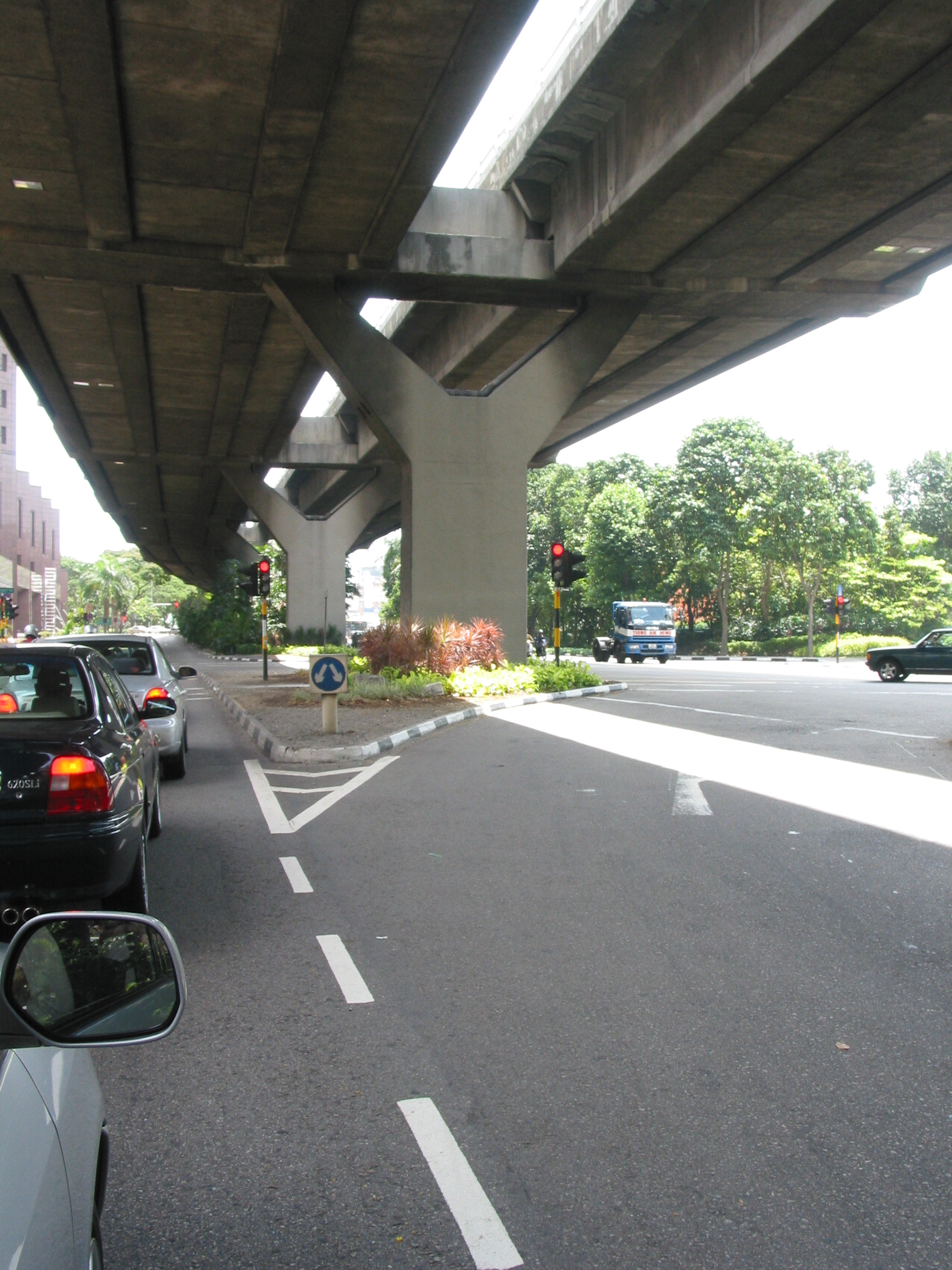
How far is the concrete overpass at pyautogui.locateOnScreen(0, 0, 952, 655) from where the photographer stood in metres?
13.5

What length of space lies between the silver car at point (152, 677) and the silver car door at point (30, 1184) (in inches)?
379

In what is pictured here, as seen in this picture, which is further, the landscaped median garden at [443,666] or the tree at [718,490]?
the tree at [718,490]

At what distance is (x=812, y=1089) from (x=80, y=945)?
8.95ft

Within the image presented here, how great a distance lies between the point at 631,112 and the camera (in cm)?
1748

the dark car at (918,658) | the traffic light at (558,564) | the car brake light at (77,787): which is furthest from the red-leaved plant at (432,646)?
the car brake light at (77,787)

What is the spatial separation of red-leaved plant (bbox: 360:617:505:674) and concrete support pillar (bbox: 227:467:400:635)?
77.2ft

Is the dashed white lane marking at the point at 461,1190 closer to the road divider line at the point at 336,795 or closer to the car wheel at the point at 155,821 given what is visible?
the car wheel at the point at 155,821

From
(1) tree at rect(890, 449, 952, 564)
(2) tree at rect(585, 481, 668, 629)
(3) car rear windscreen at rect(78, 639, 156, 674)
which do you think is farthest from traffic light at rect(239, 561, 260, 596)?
(1) tree at rect(890, 449, 952, 564)

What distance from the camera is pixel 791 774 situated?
38.4 ft

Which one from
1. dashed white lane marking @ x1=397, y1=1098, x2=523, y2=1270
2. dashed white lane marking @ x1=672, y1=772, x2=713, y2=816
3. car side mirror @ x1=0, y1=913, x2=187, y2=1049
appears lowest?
dashed white lane marking @ x1=672, y1=772, x2=713, y2=816

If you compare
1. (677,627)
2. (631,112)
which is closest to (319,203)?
(631,112)

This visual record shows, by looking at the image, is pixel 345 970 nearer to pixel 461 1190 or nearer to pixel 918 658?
pixel 461 1190

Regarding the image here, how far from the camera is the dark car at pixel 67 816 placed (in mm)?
5207

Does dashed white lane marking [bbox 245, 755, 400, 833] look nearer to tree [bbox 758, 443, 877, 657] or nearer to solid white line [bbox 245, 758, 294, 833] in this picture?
solid white line [bbox 245, 758, 294, 833]
